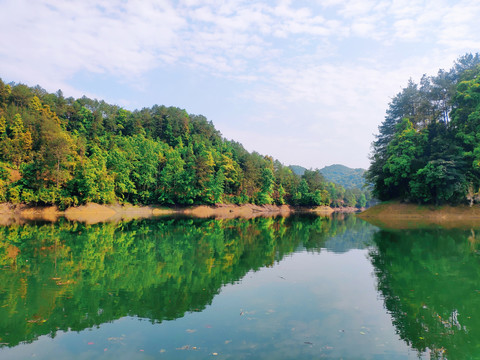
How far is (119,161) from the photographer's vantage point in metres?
65.8

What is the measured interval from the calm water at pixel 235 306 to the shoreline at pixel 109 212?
2815cm

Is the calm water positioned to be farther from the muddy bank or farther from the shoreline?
the muddy bank

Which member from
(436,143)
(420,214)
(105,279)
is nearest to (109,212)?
(105,279)

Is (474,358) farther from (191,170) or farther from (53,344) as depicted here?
(191,170)

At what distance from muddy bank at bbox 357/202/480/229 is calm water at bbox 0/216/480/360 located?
28.3 m

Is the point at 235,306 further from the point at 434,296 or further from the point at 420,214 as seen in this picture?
the point at 420,214

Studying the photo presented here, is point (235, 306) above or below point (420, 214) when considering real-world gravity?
below

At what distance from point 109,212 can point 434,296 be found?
56915mm

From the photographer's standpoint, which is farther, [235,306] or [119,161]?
[119,161]

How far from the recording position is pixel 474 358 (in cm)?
575

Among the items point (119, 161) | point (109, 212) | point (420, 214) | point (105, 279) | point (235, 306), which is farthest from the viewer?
point (119, 161)

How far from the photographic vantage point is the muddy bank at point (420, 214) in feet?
130

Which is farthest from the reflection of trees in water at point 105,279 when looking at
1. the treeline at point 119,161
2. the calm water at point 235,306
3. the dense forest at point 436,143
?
the treeline at point 119,161

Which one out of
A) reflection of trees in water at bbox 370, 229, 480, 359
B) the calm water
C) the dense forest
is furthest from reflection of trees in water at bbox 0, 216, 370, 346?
the dense forest
